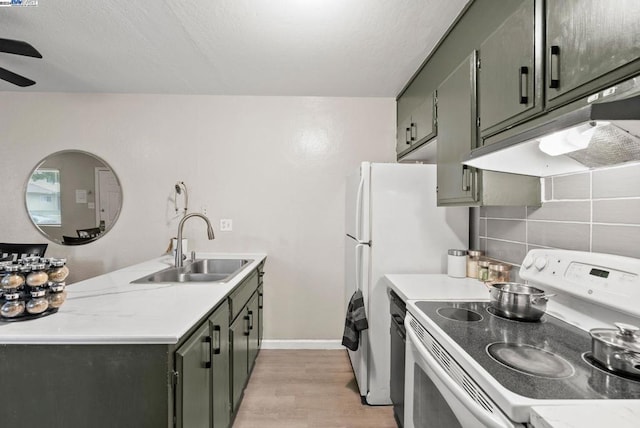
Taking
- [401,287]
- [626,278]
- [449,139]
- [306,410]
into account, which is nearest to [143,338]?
[401,287]

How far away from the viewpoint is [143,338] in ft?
3.33

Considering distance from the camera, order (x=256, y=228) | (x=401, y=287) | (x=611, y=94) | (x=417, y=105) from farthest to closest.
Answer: (x=256, y=228) < (x=417, y=105) < (x=401, y=287) < (x=611, y=94)

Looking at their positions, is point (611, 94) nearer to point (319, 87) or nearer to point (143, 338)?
point (143, 338)

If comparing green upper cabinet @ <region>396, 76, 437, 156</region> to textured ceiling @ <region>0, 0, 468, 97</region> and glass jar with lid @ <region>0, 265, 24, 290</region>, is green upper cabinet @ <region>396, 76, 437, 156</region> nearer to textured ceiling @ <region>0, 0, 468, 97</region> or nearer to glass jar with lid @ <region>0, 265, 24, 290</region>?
textured ceiling @ <region>0, 0, 468, 97</region>

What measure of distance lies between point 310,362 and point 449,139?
210 cm

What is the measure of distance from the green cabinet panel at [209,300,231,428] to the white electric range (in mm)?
869

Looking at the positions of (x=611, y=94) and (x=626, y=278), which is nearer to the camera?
(x=611, y=94)

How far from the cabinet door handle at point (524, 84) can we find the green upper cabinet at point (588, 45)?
0.09m

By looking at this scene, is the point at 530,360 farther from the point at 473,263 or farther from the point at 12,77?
the point at 12,77

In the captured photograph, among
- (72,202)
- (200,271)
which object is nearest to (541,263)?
(200,271)

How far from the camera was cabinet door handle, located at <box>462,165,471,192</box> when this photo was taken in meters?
1.58

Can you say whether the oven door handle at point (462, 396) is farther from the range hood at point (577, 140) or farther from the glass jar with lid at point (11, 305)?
the glass jar with lid at point (11, 305)

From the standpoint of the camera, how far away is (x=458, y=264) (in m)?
1.96

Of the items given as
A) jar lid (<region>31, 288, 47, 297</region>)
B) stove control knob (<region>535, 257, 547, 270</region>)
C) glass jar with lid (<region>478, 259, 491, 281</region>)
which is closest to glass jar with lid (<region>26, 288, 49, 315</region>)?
jar lid (<region>31, 288, 47, 297</region>)
